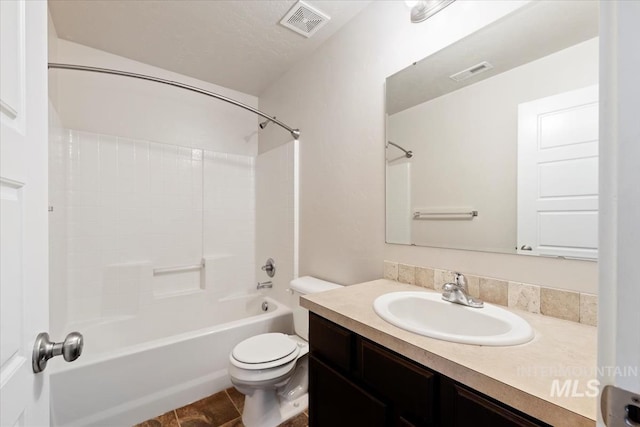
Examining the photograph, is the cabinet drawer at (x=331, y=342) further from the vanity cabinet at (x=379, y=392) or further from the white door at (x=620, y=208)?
the white door at (x=620, y=208)

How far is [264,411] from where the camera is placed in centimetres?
149

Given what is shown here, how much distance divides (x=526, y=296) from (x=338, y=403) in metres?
0.79

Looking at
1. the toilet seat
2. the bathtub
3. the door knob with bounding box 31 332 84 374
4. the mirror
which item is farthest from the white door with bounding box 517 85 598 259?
the bathtub

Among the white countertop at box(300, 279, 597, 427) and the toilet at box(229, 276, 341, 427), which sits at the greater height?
the white countertop at box(300, 279, 597, 427)

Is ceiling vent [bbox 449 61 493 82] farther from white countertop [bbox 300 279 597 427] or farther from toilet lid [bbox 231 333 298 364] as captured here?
toilet lid [bbox 231 333 298 364]

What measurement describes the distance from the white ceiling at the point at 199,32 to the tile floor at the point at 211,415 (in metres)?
2.40

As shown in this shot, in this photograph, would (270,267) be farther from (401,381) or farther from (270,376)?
(401,381)

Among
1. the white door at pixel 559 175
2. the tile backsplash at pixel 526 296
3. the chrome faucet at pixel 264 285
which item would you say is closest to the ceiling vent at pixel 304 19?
the white door at pixel 559 175

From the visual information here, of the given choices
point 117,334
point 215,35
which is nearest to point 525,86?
point 215,35

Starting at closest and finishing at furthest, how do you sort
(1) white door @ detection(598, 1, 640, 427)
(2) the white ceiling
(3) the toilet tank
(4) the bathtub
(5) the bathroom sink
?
(1) white door @ detection(598, 1, 640, 427) < (5) the bathroom sink < (4) the bathtub < (2) the white ceiling < (3) the toilet tank

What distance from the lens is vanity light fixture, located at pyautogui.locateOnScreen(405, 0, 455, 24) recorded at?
1.20 meters

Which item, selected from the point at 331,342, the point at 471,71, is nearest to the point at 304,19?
the point at 471,71

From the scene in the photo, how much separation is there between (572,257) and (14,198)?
4.89 ft

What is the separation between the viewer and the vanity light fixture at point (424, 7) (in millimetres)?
1197
